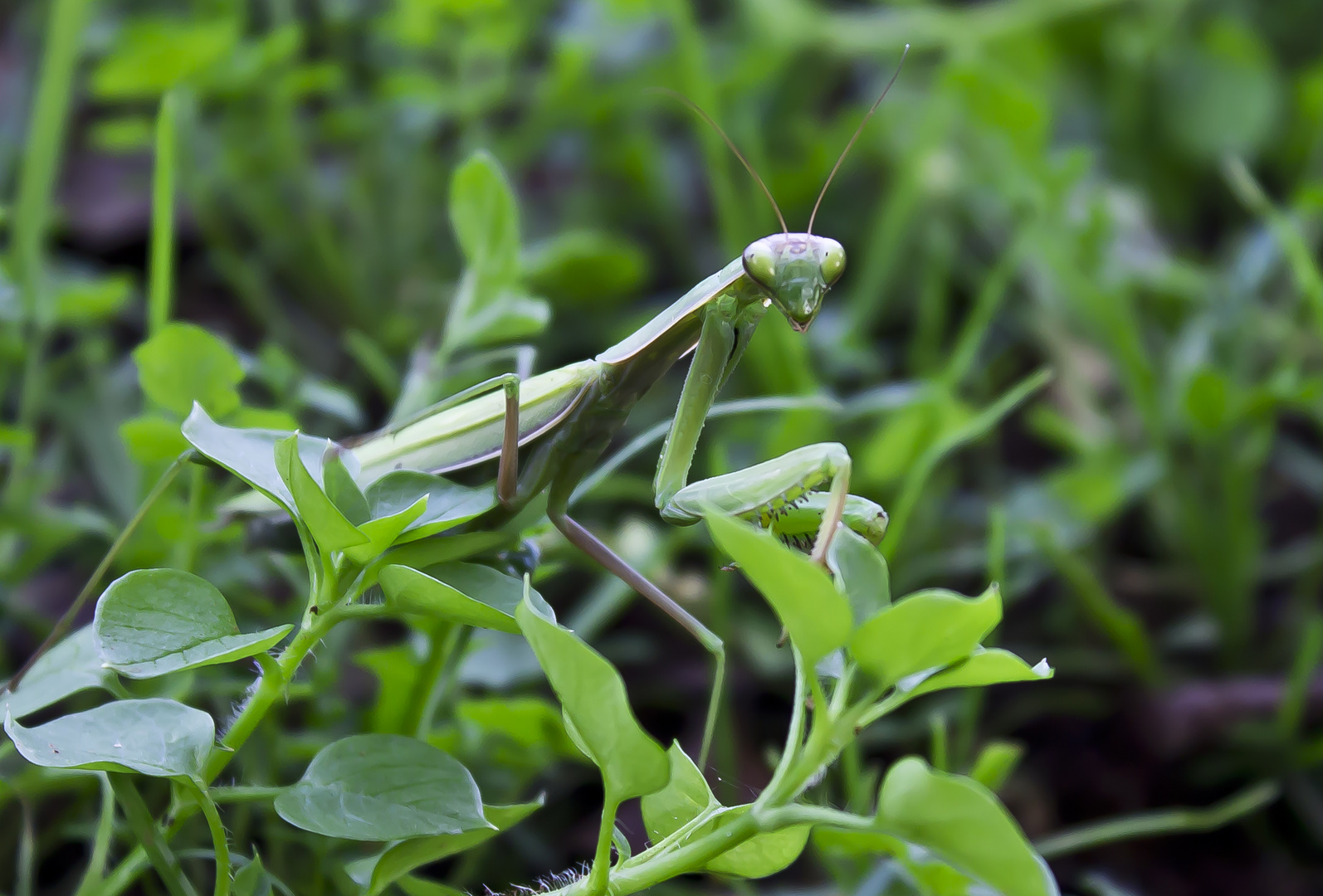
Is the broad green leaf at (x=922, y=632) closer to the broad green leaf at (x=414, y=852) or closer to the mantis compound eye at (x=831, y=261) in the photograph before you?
the broad green leaf at (x=414, y=852)

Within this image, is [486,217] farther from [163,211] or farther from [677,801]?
[677,801]

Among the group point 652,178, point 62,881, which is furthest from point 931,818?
point 652,178

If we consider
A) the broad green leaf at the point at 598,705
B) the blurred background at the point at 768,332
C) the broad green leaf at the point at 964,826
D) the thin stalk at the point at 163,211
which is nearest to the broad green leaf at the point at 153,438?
the blurred background at the point at 768,332

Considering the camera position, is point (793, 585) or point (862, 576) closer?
point (793, 585)

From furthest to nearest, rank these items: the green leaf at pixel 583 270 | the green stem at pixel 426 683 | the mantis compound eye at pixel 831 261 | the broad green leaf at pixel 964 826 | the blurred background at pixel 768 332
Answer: the green leaf at pixel 583 270 → the blurred background at pixel 768 332 → the mantis compound eye at pixel 831 261 → the green stem at pixel 426 683 → the broad green leaf at pixel 964 826

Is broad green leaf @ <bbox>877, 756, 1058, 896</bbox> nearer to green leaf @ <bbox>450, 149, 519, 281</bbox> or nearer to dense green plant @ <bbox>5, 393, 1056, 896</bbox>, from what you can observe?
dense green plant @ <bbox>5, 393, 1056, 896</bbox>

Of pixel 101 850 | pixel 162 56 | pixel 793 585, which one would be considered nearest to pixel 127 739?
pixel 101 850
